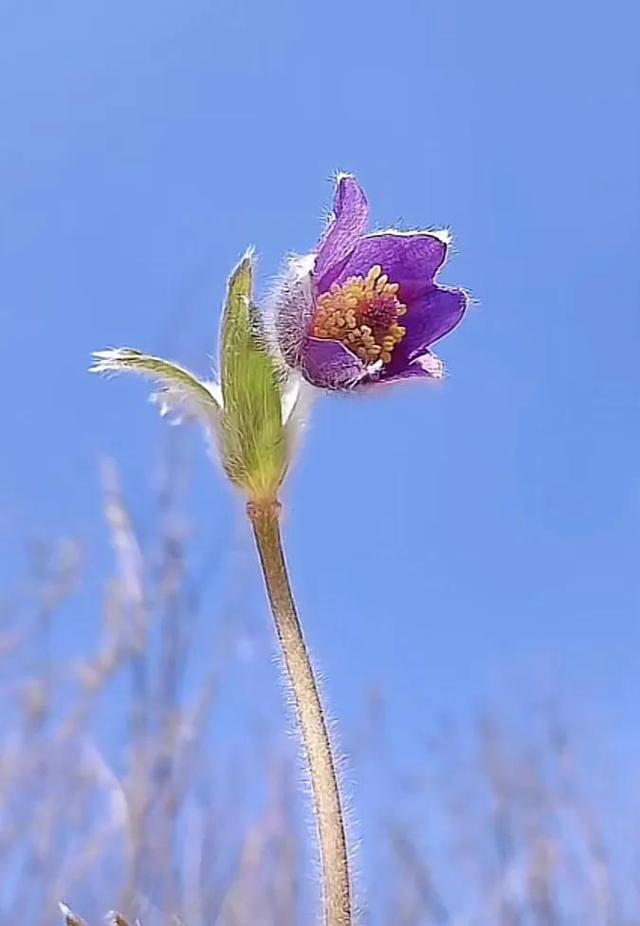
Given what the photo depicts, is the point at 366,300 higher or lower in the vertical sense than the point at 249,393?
higher

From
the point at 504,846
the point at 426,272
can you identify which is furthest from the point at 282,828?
the point at 426,272

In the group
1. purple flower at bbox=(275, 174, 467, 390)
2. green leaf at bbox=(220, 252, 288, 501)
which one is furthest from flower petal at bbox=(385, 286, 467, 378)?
green leaf at bbox=(220, 252, 288, 501)

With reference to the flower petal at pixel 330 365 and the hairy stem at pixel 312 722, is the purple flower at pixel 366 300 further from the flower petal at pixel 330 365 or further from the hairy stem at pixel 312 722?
the hairy stem at pixel 312 722

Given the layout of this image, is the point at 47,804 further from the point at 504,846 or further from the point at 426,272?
the point at 426,272

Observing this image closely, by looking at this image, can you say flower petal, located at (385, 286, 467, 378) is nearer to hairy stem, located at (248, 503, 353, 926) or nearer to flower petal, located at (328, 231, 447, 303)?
flower petal, located at (328, 231, 447, 303)

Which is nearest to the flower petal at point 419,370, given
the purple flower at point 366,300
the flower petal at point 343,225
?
the purple flower at point 366,300

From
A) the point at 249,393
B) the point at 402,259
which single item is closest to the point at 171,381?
the point at 249,393

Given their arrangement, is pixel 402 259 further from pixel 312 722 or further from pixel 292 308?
pixel 312 722
